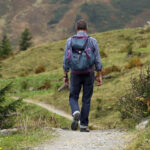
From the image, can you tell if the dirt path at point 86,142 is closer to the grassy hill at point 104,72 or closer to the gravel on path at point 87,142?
the gravel on path at point 87,142

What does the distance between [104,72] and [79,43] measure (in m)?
15.5

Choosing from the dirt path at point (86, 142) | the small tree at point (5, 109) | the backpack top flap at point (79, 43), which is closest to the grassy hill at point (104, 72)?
the dirt path at point (86, 142)

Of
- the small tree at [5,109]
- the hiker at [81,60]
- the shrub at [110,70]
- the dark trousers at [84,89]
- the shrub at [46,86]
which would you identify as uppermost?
the hiker at [81,60]

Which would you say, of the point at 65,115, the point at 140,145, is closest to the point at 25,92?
the point at 65,115

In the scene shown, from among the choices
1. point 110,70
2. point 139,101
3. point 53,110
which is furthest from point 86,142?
point 110,70

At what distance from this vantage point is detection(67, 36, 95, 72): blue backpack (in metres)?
7.80

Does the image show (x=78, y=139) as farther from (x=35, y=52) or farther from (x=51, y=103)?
(x=35, y=52)

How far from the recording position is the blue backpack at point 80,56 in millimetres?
7797

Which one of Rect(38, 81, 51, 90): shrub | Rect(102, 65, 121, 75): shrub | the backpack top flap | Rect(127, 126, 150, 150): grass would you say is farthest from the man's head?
Rect(38, 81, 51, 90): shrub

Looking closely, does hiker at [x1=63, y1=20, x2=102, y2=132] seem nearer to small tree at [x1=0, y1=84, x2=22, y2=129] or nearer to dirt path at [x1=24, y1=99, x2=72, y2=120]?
small tree at [x1=0, y1=84, x2=22, y2=129]

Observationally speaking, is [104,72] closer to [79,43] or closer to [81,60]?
[79,43]

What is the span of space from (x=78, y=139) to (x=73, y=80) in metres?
1.71

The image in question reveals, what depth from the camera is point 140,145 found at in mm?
5590

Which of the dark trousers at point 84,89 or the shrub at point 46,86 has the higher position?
the dark trousers at point 84,89
